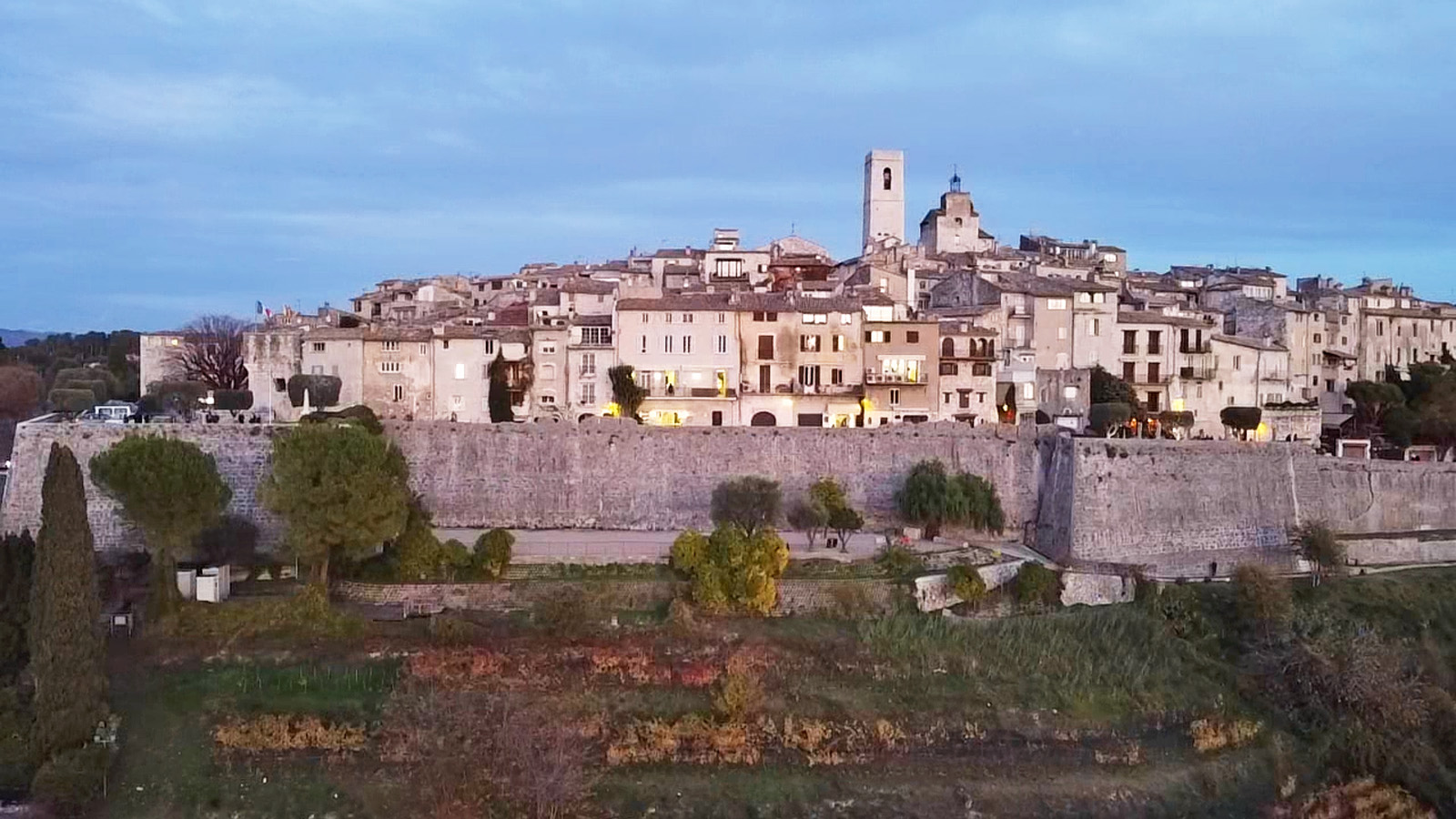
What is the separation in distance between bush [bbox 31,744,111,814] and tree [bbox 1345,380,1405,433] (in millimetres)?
43301

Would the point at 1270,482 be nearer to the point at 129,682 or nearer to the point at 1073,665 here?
the point at 1073,665

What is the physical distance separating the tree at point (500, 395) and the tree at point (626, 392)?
347cm

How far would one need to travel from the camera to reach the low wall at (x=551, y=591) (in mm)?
27891

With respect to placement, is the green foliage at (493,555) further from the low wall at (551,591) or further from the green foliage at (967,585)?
the green foliage at (967,585)

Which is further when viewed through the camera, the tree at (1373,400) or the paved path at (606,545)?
the tree at (1373,400)

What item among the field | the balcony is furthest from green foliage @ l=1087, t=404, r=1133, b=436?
the field

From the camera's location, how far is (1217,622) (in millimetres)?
28516

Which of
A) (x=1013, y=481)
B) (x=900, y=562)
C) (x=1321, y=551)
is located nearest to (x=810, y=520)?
(x=900, y=562)

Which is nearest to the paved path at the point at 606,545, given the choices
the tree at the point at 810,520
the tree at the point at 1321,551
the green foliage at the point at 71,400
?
the tree at the point at 810,520

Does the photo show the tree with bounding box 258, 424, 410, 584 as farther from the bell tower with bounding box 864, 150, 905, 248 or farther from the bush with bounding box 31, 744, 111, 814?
the bell tower with bounding box 864, 150, 905, 248

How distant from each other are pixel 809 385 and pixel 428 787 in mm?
24454

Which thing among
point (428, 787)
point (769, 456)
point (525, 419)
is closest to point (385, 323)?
point (525, 419)

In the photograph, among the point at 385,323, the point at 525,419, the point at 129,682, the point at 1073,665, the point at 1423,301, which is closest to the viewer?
the point at 129,682

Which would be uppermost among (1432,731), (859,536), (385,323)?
(385,323)
